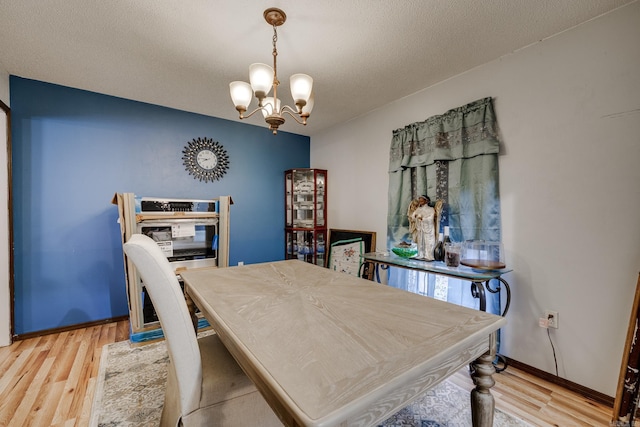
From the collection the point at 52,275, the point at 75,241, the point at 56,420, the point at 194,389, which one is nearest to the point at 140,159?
the point at 75,241

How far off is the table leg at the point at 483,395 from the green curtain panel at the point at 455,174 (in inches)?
53.1

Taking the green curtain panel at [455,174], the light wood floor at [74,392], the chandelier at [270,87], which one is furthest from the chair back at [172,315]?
the green curtain panel at [455,174]

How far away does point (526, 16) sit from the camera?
1760mm

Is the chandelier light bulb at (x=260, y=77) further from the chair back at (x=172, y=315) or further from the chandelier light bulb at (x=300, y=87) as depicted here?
the chair back at (x=172, y=315)

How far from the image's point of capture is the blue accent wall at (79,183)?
2.60m

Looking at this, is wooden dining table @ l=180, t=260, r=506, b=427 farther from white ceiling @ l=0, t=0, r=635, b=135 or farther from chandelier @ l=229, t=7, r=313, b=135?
white ceiling @ l=0, t=0, r=635, b=135

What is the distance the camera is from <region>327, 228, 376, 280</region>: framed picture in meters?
3.39

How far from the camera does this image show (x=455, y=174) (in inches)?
97.9

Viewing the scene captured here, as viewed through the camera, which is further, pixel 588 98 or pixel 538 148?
pixel 538 148

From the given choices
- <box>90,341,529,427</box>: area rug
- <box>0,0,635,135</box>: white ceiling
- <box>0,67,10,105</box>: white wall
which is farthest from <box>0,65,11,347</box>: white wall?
<box>90,341,529,427</box>: area rug

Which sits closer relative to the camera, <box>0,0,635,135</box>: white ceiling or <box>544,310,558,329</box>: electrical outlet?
<box>0,0,635,135</box>: white ceiling

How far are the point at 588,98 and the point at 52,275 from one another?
4833 mm

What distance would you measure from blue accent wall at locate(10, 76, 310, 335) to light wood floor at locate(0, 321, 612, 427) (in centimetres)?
56

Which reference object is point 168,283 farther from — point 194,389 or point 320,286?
point 320,286
